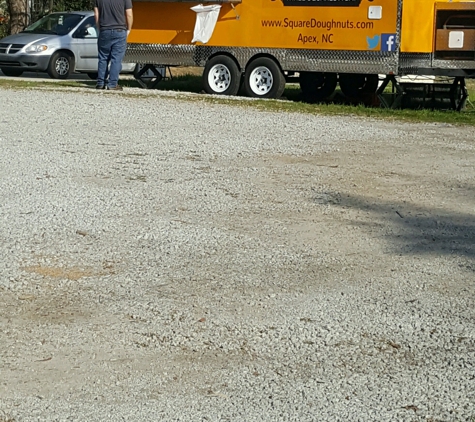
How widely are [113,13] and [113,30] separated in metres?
0.30

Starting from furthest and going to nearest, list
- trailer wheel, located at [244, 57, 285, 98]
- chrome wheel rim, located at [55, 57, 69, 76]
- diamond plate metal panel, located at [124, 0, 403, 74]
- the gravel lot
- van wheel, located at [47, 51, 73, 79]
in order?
chrome wheel rim, located at [55, 57, 69, 76] < van wheel, located at [47, 51, 73, 79] < trailer wheel, located at [244, 57, 285, 98] < diamond plate metal panel, located at [124, 0, 403, 74] < the gravel lot

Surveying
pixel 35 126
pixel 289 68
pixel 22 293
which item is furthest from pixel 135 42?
pixel 22 293

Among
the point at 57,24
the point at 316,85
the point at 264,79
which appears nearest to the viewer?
the point at 264,79

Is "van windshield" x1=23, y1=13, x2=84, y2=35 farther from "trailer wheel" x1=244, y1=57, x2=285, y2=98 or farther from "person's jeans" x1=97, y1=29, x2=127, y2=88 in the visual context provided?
"trailer wheel" x1=244, y1=57, x2=285, y2=98

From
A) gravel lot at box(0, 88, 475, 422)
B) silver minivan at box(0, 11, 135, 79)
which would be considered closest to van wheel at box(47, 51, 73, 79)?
silver minivan at box(0, 11, 135, 79)

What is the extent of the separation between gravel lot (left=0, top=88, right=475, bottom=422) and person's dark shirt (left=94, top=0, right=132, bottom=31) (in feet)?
22.4

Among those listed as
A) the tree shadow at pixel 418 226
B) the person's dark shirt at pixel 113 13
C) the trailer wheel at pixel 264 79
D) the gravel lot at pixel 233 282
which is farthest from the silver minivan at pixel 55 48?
the tree shadow at pixel 418 226

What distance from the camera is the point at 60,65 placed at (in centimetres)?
2325

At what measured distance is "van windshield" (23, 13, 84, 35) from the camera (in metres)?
23.6

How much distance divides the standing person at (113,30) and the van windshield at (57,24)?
18.0 feet

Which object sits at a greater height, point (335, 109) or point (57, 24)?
point (57, 24)

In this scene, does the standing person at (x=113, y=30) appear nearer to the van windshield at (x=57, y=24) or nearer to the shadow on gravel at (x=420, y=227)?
the van windshield at (x=57, y=24)

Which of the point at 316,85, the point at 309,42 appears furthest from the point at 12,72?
A: the point at 309,42

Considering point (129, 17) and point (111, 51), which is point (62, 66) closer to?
point (111, 51)
